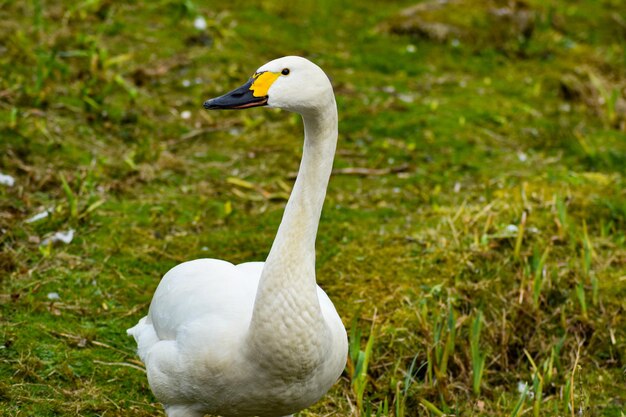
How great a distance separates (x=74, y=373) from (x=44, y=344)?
25 cm

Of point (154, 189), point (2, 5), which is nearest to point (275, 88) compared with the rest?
point (154, 189)

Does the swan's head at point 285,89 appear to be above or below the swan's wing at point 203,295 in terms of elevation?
above

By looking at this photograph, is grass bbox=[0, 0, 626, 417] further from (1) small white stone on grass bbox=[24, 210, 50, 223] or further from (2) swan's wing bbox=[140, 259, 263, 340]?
(2) swan's wing bbox=[140, 259, 263, 340]

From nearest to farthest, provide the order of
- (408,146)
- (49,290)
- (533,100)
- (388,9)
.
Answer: (49,290) → (408,146) → (533,100) → (388,9)

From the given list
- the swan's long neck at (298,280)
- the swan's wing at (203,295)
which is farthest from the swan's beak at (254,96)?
the swan's wing at (203,295)

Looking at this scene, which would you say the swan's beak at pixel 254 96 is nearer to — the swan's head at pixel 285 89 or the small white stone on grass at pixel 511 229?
the swan's head at pixel 285 89

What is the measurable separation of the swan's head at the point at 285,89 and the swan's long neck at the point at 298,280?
0.06 m

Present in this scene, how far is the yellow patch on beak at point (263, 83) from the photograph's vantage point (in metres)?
2.72

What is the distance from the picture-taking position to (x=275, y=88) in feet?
8.86

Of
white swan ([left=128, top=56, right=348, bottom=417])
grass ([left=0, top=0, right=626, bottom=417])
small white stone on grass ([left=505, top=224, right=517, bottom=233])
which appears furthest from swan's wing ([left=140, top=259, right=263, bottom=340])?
small white stone on grass ([left=505, top=224, right=517, bottom=233])

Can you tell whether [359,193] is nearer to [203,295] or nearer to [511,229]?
[511,229]

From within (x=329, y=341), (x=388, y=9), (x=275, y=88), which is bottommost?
(x=388, y=9)

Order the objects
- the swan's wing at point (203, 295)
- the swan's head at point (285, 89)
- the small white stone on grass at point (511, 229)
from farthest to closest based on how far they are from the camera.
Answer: the small white stone on grass at point (511, 229) < the swan's wing at point (203, 295) < the swan's head at point (285, 89)

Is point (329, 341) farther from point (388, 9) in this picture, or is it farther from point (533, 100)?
point (388, 9)
